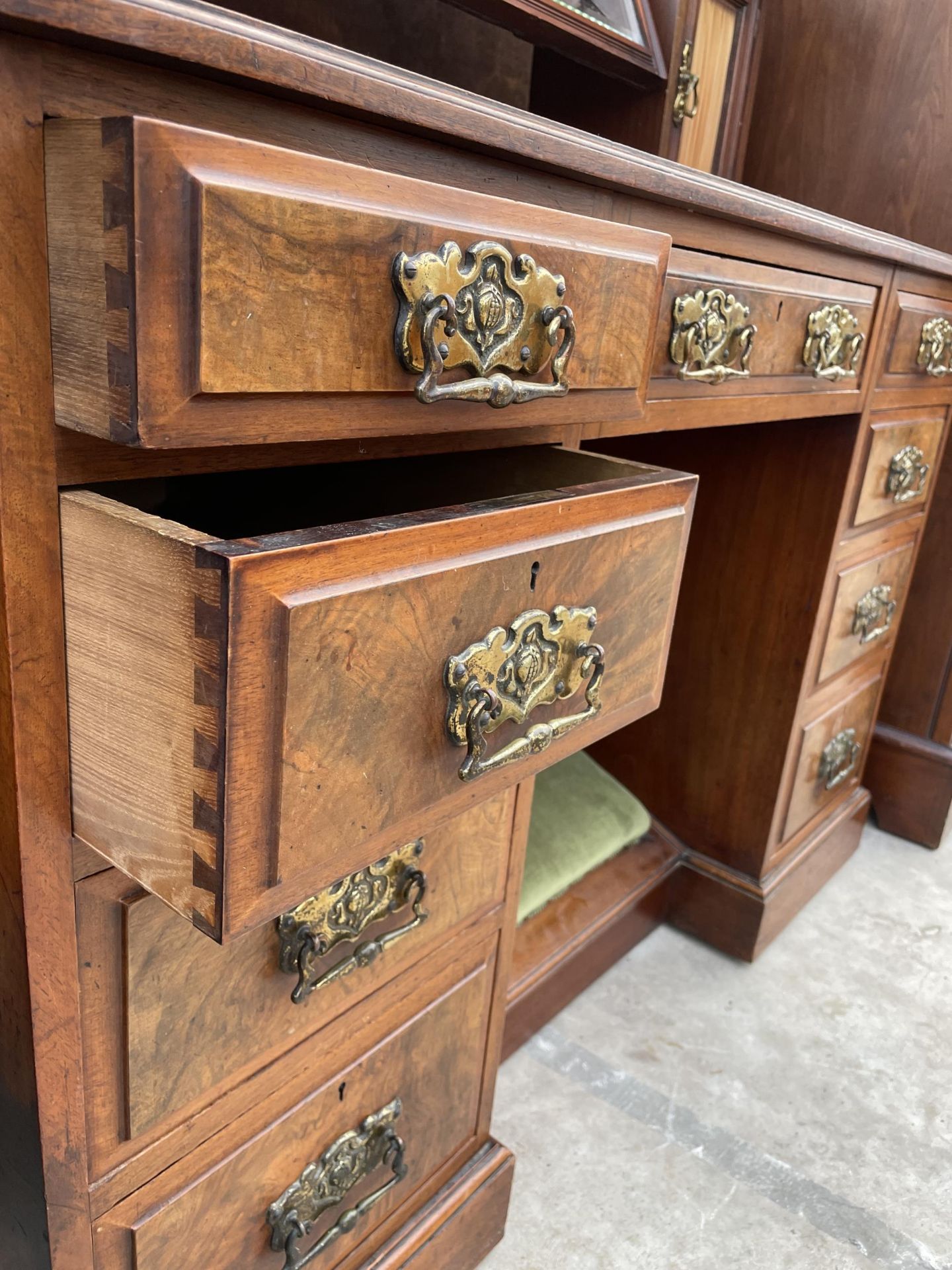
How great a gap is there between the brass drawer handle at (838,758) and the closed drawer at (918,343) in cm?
51

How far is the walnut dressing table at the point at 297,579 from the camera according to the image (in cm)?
37

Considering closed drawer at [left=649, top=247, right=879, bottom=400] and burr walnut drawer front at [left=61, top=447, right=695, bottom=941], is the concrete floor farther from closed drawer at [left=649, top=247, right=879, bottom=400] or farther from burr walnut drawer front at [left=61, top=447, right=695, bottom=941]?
closed drawer at [left=649, top=247, right=879, bottom=400]

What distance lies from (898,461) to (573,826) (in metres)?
0.64

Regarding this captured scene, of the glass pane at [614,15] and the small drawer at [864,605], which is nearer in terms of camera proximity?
the glass pane at [614,15]

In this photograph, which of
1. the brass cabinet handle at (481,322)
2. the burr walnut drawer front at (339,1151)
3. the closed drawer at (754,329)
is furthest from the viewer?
the closed drawer at (754,329)

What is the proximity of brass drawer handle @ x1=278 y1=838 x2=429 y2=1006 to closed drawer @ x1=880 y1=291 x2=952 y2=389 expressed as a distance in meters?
0.85

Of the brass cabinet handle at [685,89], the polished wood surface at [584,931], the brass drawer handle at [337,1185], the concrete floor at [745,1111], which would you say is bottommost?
the concrete floor at [745,1111]

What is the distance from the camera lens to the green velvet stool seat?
1251mm

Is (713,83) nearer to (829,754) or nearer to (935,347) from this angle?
(935,347)

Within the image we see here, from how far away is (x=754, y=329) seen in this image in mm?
841

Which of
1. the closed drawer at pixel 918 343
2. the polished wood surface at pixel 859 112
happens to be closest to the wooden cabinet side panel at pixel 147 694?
the closed drawer at pixel 918 343

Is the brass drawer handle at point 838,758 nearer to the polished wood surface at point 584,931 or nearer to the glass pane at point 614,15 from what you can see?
the polished wood surface at point 584,931

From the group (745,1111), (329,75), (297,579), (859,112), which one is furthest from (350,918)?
(859,112)

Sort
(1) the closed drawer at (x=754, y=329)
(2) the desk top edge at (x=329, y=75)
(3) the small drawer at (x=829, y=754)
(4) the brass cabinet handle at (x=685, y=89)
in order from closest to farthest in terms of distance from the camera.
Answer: (2) the desk top edge at (x=329, y=75) < (1) the closed drawer at (x=754, y=329) < (4) the brass cabinet handle at (x=685, y=89) < (3) the small drawer at (x=829, y=754)
